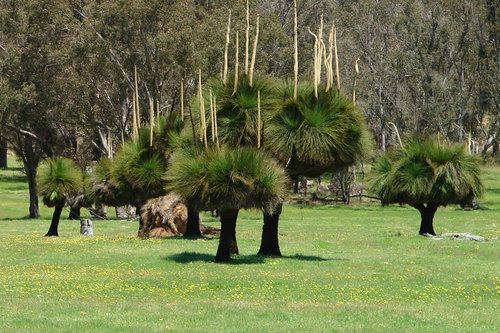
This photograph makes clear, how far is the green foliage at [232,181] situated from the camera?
2552cm

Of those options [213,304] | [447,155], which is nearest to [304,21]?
[447,155]

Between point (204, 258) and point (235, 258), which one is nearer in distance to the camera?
point (204, 258)

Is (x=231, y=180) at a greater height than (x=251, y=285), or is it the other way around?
(x=231, y=180)

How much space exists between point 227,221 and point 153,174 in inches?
323

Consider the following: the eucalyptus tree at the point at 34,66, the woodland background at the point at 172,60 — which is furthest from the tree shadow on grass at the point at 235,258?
the eucalyptus tree at the point at 34,66

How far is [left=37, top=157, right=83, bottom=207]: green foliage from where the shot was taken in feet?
128

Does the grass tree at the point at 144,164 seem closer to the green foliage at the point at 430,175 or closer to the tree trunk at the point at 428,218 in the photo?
the green foliage at the point at 430,175

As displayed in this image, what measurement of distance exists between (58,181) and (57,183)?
0.33ft

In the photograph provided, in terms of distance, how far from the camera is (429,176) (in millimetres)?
37281

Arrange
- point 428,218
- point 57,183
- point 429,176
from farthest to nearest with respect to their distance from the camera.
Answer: point 57,183 → point 428,218 → point 429,176

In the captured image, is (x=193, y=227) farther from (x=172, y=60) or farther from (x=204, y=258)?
(x=172, y=60)

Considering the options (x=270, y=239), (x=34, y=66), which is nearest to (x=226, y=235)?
(x=270, y=239)

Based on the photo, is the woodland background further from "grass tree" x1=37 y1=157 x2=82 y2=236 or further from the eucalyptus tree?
"grass tree" x1=37 y1=157 x2=82 y2=236

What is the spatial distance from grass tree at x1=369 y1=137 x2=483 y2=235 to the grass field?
1791 millimetres
